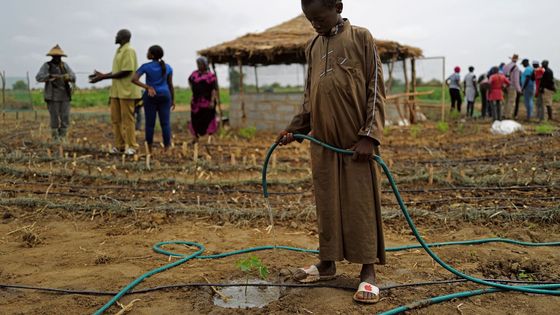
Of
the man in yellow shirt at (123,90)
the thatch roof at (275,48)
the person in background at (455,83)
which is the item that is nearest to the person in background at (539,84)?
the person in background at (455,83)

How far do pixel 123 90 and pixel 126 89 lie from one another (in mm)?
43

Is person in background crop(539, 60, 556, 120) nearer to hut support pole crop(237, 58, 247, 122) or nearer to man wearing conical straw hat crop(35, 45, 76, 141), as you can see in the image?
Answer: hut support pole crop(237, 58, 247, 122)

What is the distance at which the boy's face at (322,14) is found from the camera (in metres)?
2.52

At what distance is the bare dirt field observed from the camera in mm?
2762

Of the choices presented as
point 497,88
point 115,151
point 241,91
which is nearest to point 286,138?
point 115,151

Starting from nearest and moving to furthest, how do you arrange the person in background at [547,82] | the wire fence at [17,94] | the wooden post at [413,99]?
the person in background at [547,82]
the wooden post at [413,99]
the wire fence at [17,94]

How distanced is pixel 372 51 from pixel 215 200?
8.81 ft

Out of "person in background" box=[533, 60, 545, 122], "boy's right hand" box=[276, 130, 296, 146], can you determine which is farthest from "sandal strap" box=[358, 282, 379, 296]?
"person in background" box=[533, 60, 545, 122]

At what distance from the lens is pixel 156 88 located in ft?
22.7

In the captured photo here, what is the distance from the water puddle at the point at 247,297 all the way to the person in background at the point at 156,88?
442 centimetres

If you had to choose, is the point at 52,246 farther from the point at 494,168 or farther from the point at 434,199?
the point at 494,168

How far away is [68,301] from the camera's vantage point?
8.97 feet

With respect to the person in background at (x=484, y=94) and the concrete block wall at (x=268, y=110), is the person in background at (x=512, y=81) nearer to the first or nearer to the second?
the person in background at (x=484, y=94)

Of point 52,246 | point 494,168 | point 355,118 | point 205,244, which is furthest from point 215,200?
point 494,168
